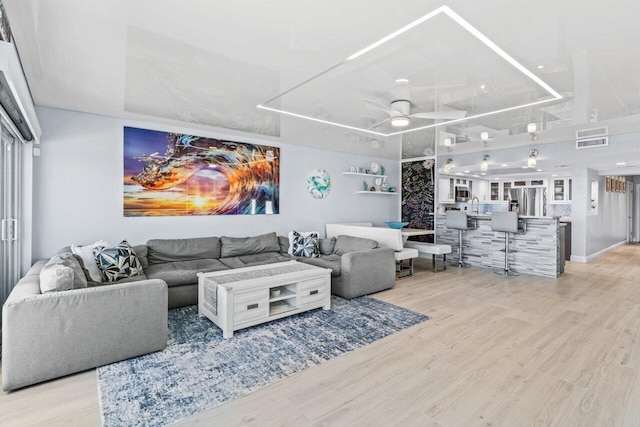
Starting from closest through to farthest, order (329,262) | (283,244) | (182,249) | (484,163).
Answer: (182,249)
(329,262)
(283,244)
(484,163)

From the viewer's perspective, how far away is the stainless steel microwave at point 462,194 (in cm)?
884

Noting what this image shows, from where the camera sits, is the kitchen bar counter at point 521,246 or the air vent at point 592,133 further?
the kitchen bar counter at point 521,246

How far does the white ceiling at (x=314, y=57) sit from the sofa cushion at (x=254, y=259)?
2.03 metres

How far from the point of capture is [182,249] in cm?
449

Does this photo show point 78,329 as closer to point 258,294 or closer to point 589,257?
point 258,294

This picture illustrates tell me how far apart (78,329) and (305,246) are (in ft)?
11.0

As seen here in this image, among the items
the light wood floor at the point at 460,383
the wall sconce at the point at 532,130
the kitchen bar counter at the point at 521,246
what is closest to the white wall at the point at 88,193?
the light wood floor at the point at 460,383

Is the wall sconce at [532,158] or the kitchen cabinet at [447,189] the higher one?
the wall sconce at [532,158]

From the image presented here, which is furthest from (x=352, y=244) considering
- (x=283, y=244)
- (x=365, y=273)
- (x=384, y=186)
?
(x=384, y=186)

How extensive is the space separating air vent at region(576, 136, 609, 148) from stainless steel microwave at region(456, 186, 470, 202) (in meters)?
3.26

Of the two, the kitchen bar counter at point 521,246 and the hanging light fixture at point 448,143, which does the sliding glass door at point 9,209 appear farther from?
the kitchen bar counter at point 521,246

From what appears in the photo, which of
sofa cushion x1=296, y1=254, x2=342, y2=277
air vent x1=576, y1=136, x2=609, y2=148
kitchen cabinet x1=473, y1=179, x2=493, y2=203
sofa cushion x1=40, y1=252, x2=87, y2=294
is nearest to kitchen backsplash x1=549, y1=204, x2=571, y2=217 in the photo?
kitchen cabinet x1=473, y1=179, x2=493, y2=203

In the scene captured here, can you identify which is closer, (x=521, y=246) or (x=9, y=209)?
(x=9, y=209)

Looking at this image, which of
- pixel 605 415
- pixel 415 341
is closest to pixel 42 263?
pixel 415 341
